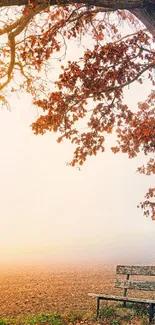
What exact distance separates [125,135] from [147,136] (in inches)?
116

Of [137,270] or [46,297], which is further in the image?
[46,297]

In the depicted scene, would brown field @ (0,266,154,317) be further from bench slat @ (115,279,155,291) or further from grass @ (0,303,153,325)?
bench slat @ (115,279,155,291)

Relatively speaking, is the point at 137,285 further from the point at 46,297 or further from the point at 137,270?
the point at 46,297

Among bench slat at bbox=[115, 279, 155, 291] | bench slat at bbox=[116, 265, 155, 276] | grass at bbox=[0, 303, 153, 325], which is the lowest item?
grass at bbox=[0, 303, 153, 325]

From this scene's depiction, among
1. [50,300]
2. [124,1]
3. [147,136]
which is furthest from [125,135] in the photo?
[124,1]

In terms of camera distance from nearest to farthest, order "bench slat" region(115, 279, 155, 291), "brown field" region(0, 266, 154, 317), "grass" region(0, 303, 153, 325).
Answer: "grass" region(0, 303, 153, 325) → "bench slat" region(115, 279, 155, 291) → "brown field" region(0, 266, 154, 317)

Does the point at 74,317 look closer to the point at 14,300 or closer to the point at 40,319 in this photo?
the point at 40,319

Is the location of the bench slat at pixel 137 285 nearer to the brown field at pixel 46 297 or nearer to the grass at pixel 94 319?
the grass at pixel 94 319

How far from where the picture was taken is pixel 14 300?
10.4m

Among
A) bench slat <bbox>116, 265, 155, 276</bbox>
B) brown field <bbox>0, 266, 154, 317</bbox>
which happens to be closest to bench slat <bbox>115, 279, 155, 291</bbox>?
bench slat <bbox>116, 265, 155, 276</bbox>

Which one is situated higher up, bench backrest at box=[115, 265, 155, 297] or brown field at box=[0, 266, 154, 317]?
bench backrest at box=[115, 265, 155, 297]

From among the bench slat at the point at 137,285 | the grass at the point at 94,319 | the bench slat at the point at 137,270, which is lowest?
the grass at the point at 94,319

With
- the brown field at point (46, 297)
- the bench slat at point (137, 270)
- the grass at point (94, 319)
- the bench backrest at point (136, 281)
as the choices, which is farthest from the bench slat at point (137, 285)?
the brown field at point (46, 297)

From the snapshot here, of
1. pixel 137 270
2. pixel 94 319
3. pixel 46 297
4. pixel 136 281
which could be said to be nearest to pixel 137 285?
pixel 136 281
